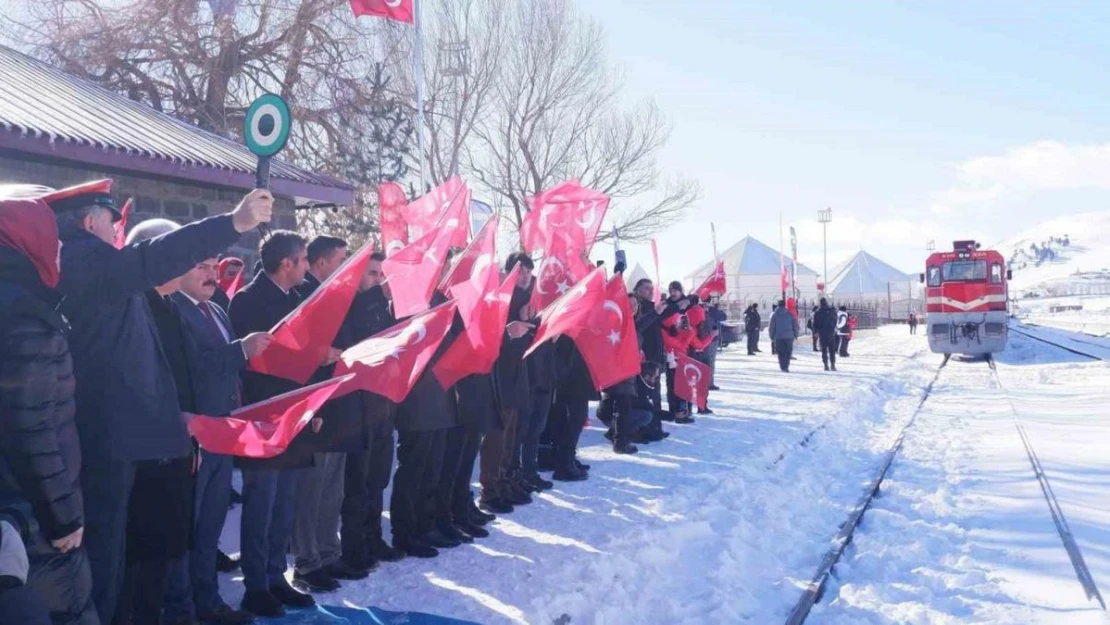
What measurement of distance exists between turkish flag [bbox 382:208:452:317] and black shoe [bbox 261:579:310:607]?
1.84 meters

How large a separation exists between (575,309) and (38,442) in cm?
511

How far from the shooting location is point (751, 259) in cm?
8388

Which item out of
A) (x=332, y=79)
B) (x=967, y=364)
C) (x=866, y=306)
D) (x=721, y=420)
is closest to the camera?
(x=721, y=420)

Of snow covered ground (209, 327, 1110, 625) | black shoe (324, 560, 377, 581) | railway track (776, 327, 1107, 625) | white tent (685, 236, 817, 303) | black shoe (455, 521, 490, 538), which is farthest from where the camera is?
white tent (685, 236, 817, 303)

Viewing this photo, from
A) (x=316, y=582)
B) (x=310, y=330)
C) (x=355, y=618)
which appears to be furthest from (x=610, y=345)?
(x=355, y=618)

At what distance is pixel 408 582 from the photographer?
5.81 m

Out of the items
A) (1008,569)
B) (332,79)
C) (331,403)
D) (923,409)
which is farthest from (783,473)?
(332,79)

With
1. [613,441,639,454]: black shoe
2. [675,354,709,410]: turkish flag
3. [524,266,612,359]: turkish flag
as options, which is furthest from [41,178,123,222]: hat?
[675,354,709,410]: turkish flag

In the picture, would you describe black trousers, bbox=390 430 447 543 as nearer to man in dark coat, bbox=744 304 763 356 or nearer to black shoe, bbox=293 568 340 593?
black shoe, bbox=293 568 340 593

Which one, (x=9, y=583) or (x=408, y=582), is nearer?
(x=9, y=583)

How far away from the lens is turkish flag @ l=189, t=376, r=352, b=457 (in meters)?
4.25

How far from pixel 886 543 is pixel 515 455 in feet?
10.2

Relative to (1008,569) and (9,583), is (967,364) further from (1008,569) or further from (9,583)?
(9,583)

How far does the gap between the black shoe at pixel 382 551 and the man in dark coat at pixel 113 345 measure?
2297 mm
